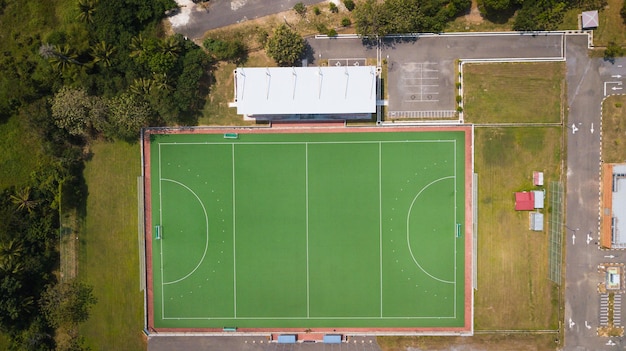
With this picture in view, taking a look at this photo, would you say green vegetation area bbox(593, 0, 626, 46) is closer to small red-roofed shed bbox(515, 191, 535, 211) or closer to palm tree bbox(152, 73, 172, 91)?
small red-roofed shed bbox(515, 191, 535, 211)

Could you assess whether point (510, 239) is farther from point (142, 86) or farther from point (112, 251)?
point (112, 251)

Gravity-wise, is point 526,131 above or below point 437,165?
above

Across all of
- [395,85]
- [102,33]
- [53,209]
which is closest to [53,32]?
[102,33]

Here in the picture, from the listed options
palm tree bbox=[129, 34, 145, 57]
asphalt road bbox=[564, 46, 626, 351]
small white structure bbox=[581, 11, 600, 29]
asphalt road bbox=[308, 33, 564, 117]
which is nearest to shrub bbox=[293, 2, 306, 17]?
asphalt road bbox=[308, 33, 564, 117]

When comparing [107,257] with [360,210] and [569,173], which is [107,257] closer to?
[360,210]

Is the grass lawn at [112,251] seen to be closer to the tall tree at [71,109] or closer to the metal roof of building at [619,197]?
the tall tree at [71,109]

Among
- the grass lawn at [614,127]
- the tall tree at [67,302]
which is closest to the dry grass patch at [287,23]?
the grass lawn at [614,127]
